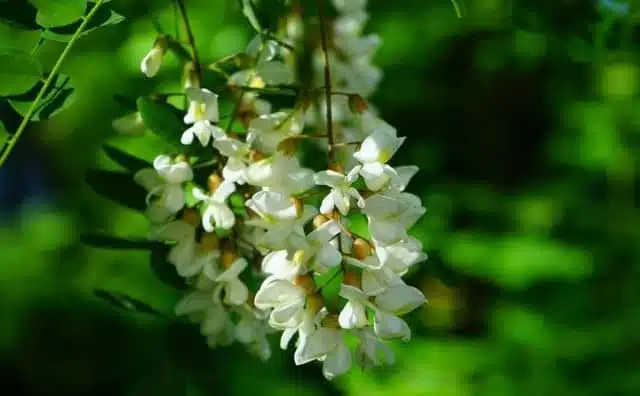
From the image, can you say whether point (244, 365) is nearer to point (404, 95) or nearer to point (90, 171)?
point (404, 95)

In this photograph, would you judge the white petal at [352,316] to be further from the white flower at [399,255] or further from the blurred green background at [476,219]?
the blurred green background at [476,219]

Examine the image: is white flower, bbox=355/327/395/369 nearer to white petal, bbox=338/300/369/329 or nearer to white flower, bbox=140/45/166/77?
white petal, bbox=338/300/369/329

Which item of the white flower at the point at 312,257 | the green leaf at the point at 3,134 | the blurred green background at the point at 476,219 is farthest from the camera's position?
the blurred green background at the point at 476,219

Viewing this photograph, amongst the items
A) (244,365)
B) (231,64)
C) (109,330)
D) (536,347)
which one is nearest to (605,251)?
(536,347)

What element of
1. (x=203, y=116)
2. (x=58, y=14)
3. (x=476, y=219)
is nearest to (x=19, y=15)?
(x=58, y=14)

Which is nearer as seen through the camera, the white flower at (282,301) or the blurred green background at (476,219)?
the white flower at (282,301)

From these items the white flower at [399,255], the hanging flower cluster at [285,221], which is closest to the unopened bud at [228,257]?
the hanging flower cluster at [285,221]
